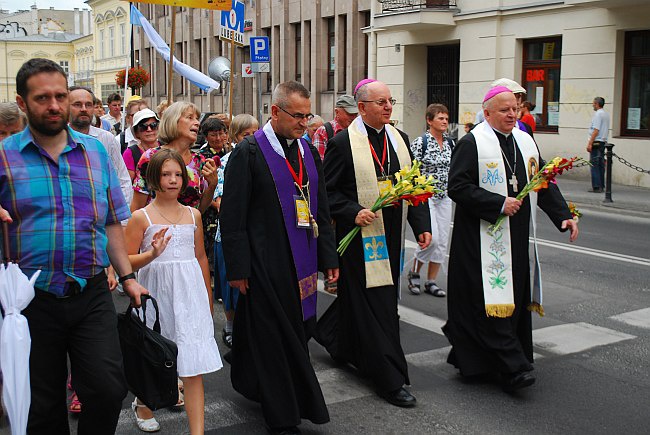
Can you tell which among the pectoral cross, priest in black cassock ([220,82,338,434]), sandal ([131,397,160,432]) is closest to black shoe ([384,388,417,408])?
priest in black cassock ([220,82,338,434])

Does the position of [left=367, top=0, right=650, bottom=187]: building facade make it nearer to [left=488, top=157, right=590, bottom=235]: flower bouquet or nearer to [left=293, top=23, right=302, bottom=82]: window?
[left=293, top=23, right=302, bottom=82]: window

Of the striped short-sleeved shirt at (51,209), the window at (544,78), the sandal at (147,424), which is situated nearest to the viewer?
the striped short-sleeved shirt at (51,209)

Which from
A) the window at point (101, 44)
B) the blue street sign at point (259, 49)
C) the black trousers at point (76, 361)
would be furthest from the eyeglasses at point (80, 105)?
the window at point (101, 44)

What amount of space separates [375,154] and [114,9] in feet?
205

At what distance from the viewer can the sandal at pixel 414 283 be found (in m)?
8.38

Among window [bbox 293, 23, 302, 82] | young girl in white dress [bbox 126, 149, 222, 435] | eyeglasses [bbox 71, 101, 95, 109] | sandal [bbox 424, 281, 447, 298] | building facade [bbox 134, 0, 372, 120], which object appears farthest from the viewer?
window [bbox 293, 23, 302, 82]

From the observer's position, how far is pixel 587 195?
56.1 feet

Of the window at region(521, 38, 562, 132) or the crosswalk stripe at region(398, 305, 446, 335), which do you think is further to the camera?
the window at region(521, 38, 562, 132)

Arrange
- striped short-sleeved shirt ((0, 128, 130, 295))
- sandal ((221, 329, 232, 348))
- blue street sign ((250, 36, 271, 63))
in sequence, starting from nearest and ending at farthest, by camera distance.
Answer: striped short-sleeved shirt ((0, 128, 130, 295)), sandal ((221, 329, 232, 348)), blue street sign ((250, 36, 271, 63))

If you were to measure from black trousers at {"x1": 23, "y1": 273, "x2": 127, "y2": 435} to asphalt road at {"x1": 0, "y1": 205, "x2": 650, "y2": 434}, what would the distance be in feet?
3.90

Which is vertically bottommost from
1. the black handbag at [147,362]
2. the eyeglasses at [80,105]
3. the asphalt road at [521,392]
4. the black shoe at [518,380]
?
the asphalt road at [521,392]

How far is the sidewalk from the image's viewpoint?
1555 cm

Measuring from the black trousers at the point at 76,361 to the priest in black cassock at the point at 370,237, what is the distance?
6.95 feet

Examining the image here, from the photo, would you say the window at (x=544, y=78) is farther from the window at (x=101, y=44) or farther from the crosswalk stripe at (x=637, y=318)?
the window at (x=101, y=44)
